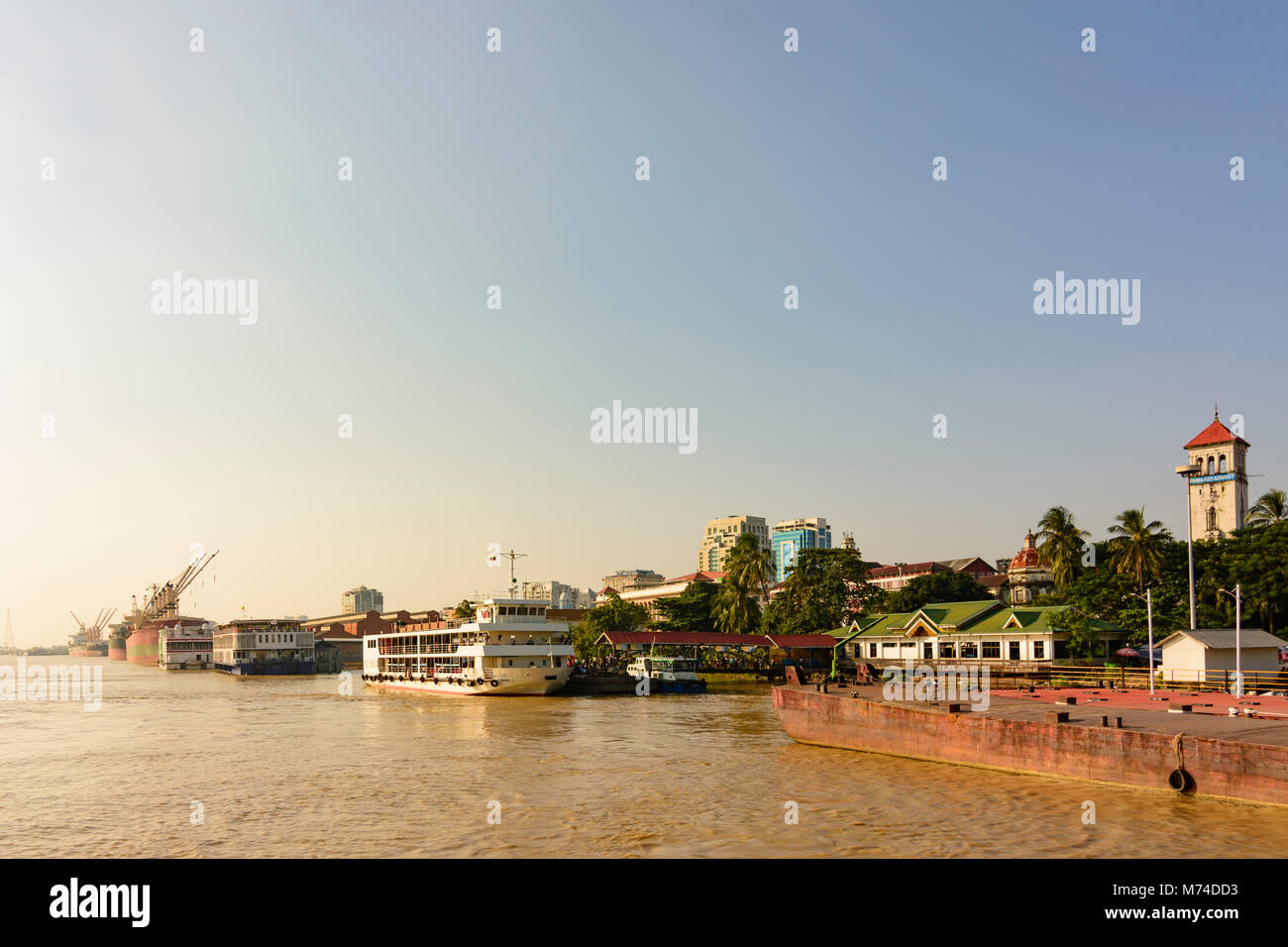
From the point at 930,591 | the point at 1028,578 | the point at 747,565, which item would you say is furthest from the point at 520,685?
the point at 1028,578

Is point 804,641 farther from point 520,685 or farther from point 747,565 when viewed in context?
point 520,685

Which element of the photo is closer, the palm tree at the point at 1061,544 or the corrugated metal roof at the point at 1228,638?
the corrugated metal roof at the point at 1228,638

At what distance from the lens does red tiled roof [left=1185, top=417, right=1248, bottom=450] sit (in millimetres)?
124562

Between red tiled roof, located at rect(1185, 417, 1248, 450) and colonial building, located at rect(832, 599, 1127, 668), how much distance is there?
6167 centimetres

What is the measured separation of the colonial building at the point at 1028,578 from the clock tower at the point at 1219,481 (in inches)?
968

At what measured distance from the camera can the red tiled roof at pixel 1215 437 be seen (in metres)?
125

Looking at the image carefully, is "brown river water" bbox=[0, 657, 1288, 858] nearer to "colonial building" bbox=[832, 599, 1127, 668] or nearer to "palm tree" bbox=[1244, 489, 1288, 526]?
"colonial building" bbox=[832, 599, 1127, 668]

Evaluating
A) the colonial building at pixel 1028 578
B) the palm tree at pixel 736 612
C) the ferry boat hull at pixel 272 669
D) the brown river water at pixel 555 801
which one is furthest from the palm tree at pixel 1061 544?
the ferry boat hull at pixel 272 669

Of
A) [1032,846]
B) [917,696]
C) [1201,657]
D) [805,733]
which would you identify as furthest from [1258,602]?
[1032,846]

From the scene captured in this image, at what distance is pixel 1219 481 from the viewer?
4938 inches

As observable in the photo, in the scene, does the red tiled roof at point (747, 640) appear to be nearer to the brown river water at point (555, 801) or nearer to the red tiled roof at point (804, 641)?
the red tiled roof at point (804, 641)
